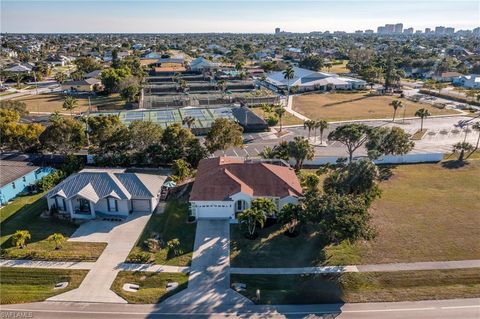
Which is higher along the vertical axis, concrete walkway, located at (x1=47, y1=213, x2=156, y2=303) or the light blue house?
the light blue house

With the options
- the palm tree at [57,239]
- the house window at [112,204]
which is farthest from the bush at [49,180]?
the palm tree at [57,239]

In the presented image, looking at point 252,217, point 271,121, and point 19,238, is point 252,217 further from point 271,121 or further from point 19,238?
point 271,121

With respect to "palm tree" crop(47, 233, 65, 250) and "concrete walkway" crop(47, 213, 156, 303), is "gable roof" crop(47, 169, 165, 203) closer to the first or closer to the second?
"concrete walkway" crop(47, 213, 156, 303)

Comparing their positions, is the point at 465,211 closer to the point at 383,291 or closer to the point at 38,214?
the point at 383,291

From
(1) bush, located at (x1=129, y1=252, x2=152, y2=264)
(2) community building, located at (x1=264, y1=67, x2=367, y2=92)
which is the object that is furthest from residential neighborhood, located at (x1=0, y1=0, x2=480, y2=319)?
(2) community building, located at (x1=264, y1=67, x2=367, y2=92)

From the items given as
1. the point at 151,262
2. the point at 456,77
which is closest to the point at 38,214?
the point at 151,262

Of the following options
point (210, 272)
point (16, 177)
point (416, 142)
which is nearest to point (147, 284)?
point (210, 272)

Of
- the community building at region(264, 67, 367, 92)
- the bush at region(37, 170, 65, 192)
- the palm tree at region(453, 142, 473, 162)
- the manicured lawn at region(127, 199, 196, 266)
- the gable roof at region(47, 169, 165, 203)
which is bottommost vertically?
the manicured lawn at region(127, 199, 196, 266)
